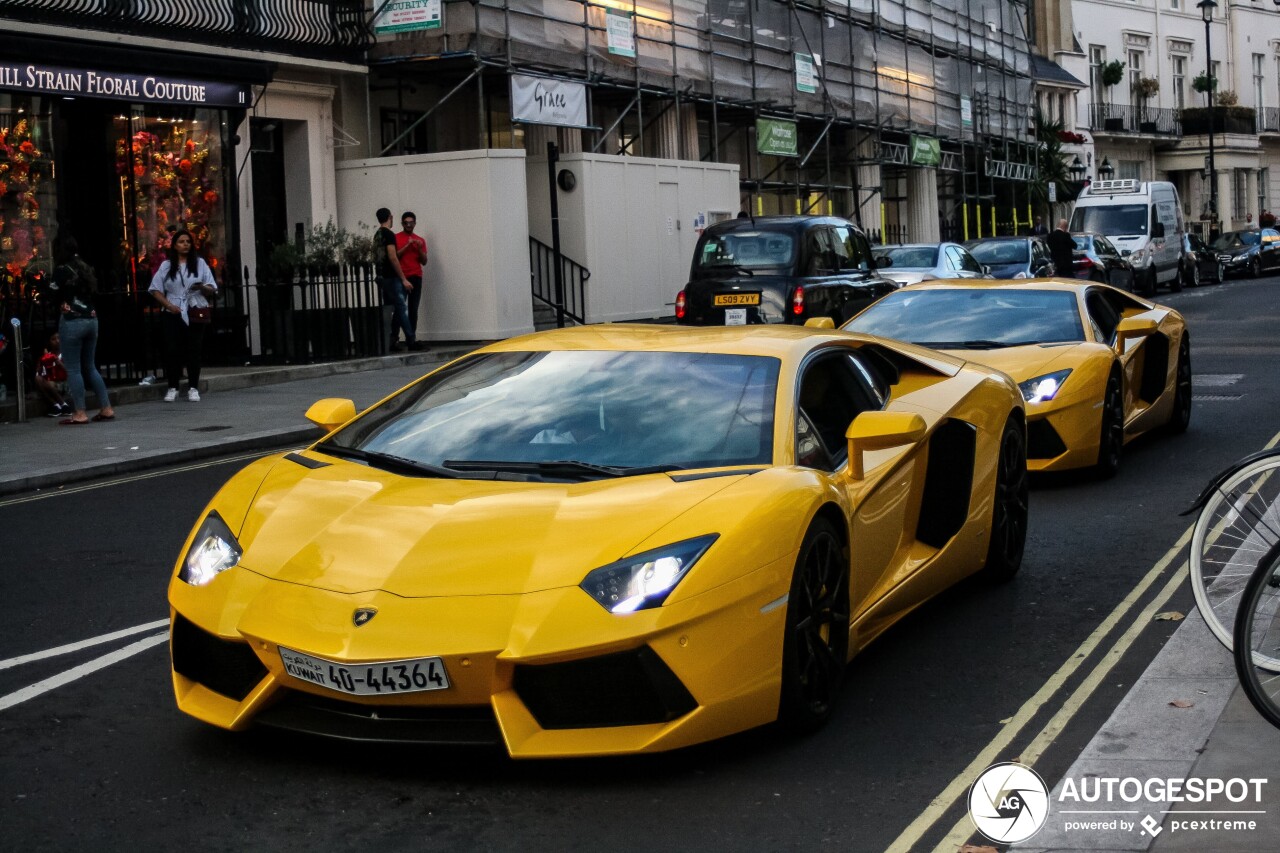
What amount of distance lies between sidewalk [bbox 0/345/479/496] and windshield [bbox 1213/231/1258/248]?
1442 inches

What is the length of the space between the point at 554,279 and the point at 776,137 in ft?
26.8

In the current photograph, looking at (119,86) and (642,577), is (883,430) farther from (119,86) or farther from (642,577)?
(119,86)

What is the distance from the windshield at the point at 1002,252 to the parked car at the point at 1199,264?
51.2 ft

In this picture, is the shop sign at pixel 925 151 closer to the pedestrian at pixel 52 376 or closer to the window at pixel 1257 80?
the pedestrian at pixel 52 376

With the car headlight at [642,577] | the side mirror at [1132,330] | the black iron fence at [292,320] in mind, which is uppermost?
the black iron fence at [292,320]

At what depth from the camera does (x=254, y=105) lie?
72.6 ft

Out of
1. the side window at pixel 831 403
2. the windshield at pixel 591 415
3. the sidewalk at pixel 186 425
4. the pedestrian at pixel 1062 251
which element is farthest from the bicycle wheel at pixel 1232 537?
the pedestrian at pixel 1062 251

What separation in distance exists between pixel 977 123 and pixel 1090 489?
38.4 meters

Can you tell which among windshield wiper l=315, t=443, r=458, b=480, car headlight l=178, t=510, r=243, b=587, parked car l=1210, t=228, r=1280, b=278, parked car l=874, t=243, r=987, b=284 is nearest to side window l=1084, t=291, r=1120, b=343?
windshield wiper l=315, t=443, r=458, b=480

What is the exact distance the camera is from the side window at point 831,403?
18.6ft

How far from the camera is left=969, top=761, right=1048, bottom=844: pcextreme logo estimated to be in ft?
14.0

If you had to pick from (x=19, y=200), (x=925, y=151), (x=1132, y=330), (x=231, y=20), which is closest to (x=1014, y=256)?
(x=925, y=151)

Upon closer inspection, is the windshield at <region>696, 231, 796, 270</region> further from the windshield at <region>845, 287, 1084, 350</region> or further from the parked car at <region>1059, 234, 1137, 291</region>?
the parked car at <region>1059, 234, 1137, 291</region>

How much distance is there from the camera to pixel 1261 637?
465 centimetres
